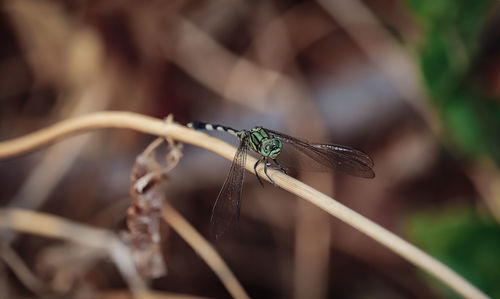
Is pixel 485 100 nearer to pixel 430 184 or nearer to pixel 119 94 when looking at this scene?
pixel 430 184

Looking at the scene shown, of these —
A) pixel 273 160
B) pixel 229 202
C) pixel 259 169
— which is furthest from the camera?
pixel 273 160

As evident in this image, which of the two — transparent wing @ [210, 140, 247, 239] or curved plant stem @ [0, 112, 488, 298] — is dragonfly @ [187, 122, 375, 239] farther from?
curved plant stem @ [0, 112, 488, 298]

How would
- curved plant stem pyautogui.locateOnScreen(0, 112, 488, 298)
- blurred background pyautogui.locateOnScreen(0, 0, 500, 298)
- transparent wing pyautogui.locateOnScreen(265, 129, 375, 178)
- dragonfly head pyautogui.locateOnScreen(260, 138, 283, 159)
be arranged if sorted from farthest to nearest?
blurred background pyautogui.locateOnScreen(0, 0, 500, 298) < dragonfly head pyautogui.locateOnScreen(260, 138, 283, 159) < transparent wing pyautogui.locateOnScreen(265, 129, 375, 178) < curved plant stem pyautogui.locateOnScreen(0, 112, 488, 298)

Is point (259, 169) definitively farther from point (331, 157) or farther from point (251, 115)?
point (251, 115)

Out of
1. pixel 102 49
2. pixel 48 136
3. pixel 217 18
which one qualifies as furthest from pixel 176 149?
pixel 217 18

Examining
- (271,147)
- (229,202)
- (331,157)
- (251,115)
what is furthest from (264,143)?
(251,115)

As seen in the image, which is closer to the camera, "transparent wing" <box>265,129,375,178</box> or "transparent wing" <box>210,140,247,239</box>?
"transparent wing" <box>210,140,247,239</box>

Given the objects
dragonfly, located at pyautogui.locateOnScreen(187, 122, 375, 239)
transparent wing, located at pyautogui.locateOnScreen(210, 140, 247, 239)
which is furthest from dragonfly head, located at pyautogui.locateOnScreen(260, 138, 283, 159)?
transparent wing, located at pyautogui.locateOnScreen(210, 140, 247, 239)
